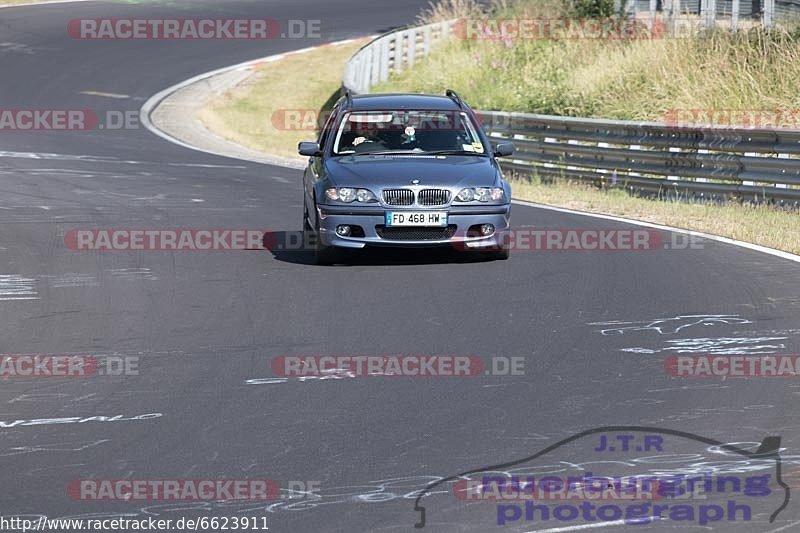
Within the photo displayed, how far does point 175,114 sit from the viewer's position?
34969mm

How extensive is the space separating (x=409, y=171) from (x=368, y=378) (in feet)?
16.2

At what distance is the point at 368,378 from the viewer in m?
8.18

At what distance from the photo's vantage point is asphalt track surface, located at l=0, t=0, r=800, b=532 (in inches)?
242

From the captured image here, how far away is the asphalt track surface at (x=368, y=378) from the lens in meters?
6.14

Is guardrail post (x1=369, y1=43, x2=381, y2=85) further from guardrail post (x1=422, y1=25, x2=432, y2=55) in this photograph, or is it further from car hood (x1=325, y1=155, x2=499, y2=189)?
car hood (x1=325, y1=155, x2=499, y2=189)

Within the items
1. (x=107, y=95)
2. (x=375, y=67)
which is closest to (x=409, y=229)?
(x=375, y=67)

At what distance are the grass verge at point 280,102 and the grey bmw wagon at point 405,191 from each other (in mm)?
14972

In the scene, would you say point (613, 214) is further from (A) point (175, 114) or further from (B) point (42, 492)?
(A) point (175, 114)

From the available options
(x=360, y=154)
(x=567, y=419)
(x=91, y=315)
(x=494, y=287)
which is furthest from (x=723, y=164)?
(x=567, y=419)

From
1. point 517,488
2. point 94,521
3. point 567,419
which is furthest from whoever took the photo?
point 567,419

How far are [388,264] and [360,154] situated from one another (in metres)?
1.24

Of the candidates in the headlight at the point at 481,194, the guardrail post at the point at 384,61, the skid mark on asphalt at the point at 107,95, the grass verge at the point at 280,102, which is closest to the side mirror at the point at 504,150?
the headlight at the point at 481,194

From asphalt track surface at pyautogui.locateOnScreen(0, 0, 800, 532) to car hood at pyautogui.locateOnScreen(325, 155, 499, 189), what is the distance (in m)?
0.78

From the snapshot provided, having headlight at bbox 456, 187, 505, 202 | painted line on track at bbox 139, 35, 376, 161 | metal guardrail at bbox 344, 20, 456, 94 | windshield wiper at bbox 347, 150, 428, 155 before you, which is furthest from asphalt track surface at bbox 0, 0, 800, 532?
metal guardrail at bbox 344, 20, 456, 94
